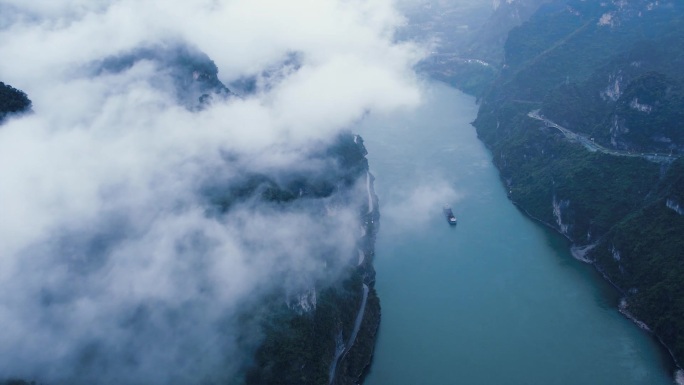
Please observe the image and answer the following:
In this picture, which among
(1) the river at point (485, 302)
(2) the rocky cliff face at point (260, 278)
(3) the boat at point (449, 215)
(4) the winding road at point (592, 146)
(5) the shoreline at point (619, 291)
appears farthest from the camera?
(3) the boat at point (449, 215)

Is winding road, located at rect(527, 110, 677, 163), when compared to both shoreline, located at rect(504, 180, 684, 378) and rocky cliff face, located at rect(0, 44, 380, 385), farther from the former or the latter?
rocky cliff face, located at rect(0, 44, 380, 385)

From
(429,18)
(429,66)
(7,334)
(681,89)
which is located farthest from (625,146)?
(429,18)

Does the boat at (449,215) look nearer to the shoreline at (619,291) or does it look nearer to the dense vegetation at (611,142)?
the shoreline at (619,291)

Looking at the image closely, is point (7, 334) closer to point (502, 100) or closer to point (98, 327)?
point (98, 327)

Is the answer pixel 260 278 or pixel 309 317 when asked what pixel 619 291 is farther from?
pixel 260 278

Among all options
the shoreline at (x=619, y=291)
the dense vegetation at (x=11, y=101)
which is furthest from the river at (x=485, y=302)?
the dense vegetation at (x=11, y=101)

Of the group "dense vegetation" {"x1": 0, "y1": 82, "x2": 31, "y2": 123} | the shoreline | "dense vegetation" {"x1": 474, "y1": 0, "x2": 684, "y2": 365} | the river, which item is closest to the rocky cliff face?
"dense vegetation" {"x1": 0, "y1": 82, "x2": 31, "y2": 123}
